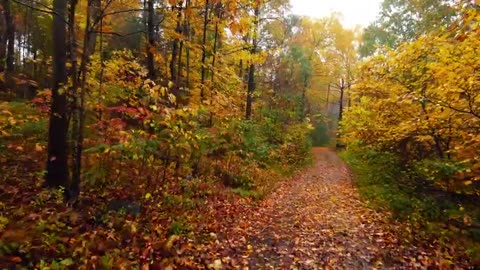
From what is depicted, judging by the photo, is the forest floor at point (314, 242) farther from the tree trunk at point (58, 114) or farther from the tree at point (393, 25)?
the tree at point (393, 25)

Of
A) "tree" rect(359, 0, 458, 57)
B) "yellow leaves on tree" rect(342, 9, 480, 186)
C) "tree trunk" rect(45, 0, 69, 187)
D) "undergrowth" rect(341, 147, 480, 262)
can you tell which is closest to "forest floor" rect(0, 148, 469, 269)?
"undergrowth" rect(341, 147, 480, 262)

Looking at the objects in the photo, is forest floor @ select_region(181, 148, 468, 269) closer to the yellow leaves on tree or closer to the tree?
the yellow leaves on tree

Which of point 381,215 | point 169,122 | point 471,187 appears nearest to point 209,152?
point 169,122

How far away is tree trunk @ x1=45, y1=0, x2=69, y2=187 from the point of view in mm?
5398

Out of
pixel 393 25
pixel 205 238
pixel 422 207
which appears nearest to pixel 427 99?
pixel 422 207

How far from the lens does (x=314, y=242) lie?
5910mm

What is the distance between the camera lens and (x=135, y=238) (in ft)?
16.0

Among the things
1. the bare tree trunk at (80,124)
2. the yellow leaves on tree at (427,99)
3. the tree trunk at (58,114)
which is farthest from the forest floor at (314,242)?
the tree trunk at (58,114)

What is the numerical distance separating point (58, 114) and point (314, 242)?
5054mm

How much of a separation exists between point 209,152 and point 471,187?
6.88 m

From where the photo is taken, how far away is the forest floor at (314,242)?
16.5ft

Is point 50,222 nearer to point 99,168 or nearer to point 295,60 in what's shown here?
point 99,168

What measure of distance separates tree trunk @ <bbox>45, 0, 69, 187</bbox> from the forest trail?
295cm

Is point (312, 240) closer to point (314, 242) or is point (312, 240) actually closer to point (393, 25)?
point (314, 242)
